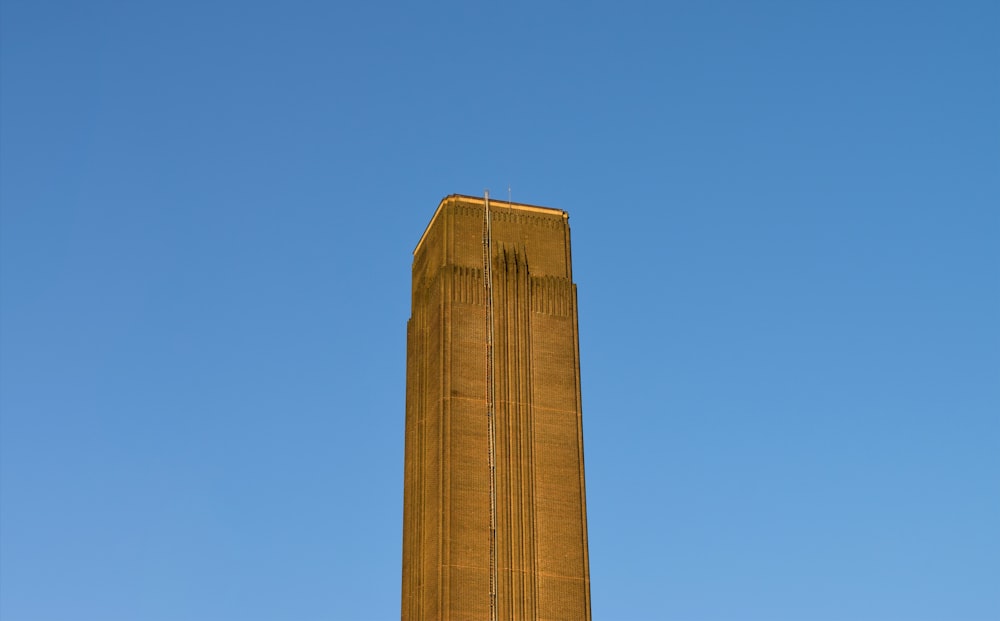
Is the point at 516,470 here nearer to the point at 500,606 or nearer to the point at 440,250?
the point at 500,606

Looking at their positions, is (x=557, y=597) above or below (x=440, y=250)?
below

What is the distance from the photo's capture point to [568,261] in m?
81.2

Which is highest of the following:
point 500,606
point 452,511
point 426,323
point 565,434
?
point 426,323

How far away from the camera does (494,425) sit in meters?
74.0

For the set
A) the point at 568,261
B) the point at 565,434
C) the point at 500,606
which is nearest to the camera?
the point at 500,606

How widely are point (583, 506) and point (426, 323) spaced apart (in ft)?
47.2

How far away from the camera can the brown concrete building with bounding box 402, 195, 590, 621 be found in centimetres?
7094

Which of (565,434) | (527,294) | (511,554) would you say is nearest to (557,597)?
(511,554)

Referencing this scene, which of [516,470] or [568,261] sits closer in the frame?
[516,470]

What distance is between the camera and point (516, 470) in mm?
73375

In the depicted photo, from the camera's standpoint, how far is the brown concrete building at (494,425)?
7094 cm

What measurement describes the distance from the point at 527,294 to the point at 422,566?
676 inches

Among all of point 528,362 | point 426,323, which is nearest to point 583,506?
point 528,362

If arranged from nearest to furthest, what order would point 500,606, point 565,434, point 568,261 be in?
point 500,606 < point 565,434 < point 568,261
